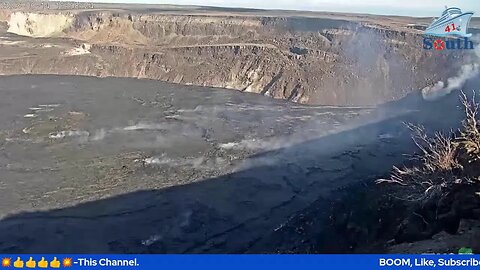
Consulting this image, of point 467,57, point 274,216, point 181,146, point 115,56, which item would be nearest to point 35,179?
point 181,146

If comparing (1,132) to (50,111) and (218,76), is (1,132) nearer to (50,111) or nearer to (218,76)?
(50,111)
